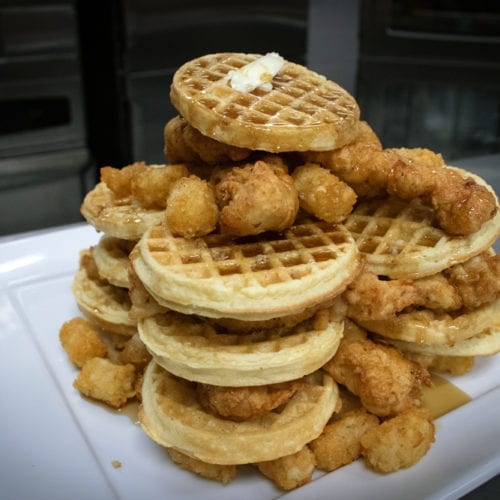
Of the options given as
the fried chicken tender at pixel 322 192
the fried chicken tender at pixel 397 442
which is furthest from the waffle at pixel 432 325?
the fried chicken tender at pixel 322 192

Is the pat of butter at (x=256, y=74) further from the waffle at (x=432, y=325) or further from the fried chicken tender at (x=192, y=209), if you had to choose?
the waffle at (x=432, y=325)

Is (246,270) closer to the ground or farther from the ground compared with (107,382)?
farther from the ground

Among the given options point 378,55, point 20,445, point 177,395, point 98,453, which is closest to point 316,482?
point 177,395

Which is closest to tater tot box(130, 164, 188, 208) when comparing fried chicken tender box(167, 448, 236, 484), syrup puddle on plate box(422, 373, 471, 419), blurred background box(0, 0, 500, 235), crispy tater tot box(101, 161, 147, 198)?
crispy tater tot box(101, 161, 147, 198)

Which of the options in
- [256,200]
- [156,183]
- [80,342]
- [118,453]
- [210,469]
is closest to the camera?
[256,200]

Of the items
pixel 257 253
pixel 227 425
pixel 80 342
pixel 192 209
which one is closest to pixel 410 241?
pixel 257 253

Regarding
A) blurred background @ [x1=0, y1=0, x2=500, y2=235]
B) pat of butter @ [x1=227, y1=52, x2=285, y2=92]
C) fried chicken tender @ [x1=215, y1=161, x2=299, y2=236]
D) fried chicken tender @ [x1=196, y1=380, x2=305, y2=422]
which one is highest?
pat of butter @ [x1=227, y1=52, x2=285, y2=92]

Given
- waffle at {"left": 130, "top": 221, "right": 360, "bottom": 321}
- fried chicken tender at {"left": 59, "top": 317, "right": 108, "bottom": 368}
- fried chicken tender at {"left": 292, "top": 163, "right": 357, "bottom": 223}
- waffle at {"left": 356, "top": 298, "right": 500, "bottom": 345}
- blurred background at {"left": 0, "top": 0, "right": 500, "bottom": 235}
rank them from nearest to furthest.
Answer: waffle at {"left": 130, "top": 221, "right": 360, "bottom": 321} < fried chicken tender at {"left": 292, "top": 163, "right": 357, "bottom": 223} < waffle at {"left": 356, "top": 298, "right": 500, "bottom": 345} < fried chicken tender at {"left": 59, "top": 317, "right": 108, "bottom": 368} < blurred background at {"left": 0, "top": 0, "right": 500, "bottom": 235}

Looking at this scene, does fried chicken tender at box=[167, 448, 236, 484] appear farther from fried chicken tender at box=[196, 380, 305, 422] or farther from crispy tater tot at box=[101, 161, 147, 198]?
crispy tater tot at box=[101, 161, 147, 198]

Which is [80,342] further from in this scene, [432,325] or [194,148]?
[432,325]
